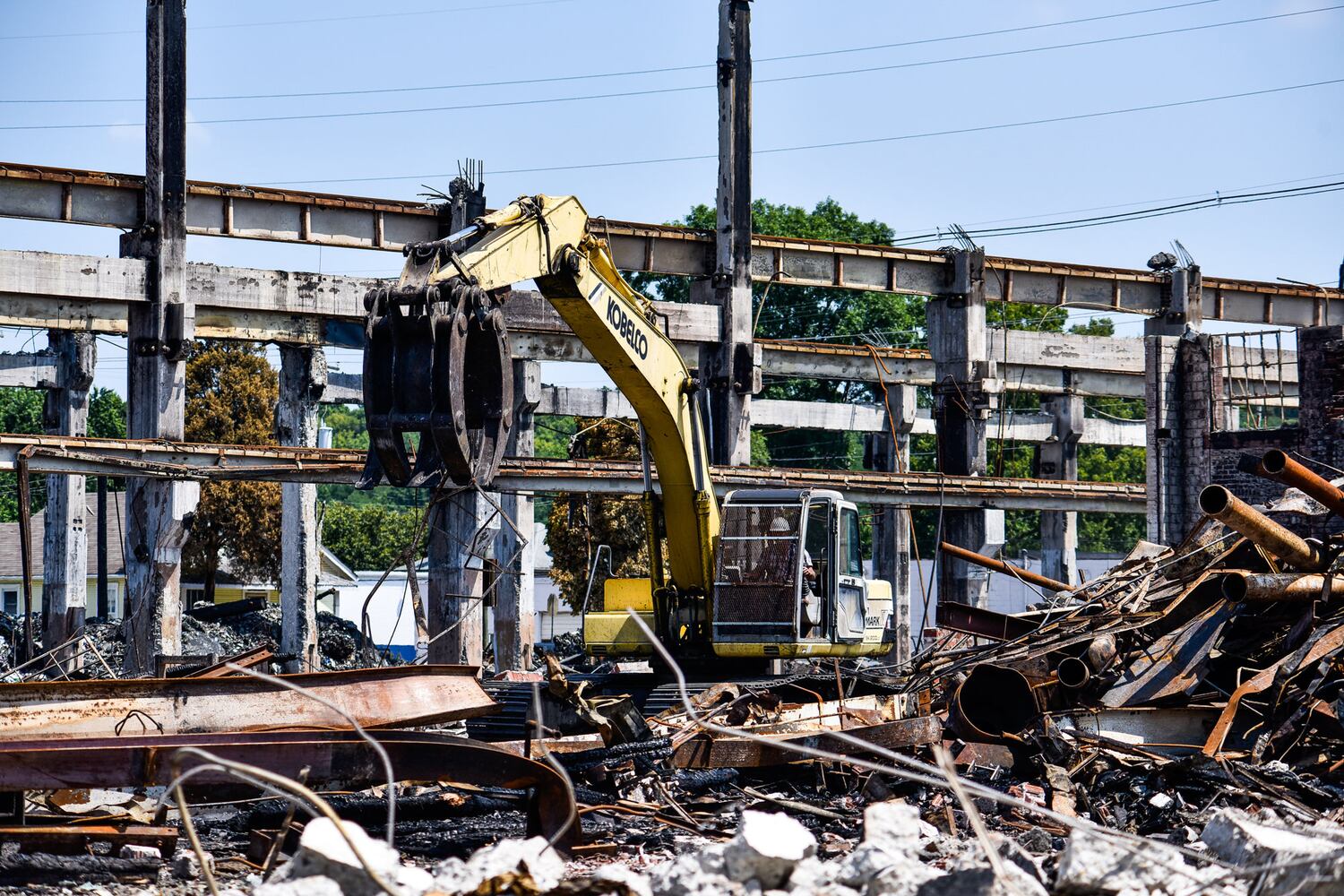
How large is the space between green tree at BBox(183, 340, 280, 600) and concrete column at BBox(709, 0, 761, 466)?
20019 mm

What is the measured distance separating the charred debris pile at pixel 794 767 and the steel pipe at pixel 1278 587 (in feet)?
0.07

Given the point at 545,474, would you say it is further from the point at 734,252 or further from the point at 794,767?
the point at 794,767

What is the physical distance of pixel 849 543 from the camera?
563 inches

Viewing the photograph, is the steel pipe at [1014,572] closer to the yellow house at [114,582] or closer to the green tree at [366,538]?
the yellow house at [114,582]

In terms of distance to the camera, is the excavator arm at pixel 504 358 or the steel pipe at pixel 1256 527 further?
the steel pipe at pixel 1256 527

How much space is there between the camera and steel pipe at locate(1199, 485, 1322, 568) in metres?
10.8

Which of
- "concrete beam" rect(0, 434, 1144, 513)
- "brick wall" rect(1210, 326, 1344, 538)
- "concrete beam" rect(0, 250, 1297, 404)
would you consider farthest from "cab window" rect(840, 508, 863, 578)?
"concrete beam" rect(0, 250, 1297, 404)

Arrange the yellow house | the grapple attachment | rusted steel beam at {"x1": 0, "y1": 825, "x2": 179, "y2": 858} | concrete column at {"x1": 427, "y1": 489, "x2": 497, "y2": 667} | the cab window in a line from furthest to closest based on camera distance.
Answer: the yellow house
concrete column at {"x1": 427, "y1": 489, "x2": 497, "y2": 667}
the cab window
the grapple attachment
rusted steel beam at {"x1": 0, "y1": 825, "x2": 179, "y2": 858}

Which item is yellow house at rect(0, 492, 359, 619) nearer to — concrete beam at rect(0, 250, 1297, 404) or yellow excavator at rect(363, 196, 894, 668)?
concrete beam at rect(0, 250, 1297, 404)

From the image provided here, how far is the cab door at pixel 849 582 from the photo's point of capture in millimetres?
13891

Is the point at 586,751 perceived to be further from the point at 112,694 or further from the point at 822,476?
the point at 822,476

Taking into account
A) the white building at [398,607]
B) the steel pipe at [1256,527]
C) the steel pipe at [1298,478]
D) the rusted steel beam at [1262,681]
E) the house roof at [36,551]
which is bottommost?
the white building at [398,607]

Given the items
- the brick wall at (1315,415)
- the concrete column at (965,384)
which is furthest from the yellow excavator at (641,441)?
the concrete column at (965,384)

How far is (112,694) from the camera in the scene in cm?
855
